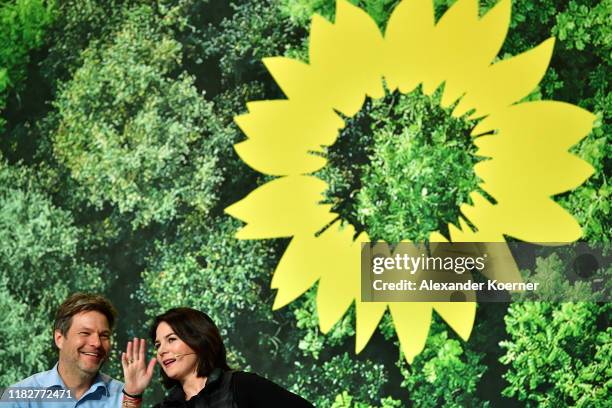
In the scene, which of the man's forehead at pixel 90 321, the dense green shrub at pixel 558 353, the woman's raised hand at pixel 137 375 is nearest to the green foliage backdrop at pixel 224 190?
the dense green shrub at pixel 558 353

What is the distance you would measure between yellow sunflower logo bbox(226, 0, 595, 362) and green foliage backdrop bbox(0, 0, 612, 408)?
0.04m

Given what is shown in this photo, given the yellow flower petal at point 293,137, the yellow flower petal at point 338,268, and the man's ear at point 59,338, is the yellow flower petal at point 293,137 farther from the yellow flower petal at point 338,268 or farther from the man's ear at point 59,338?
the man's ear at point 59,338

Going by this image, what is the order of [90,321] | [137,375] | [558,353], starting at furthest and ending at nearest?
[558,353]
[90,321]
[137,375]

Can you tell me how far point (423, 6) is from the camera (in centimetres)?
355

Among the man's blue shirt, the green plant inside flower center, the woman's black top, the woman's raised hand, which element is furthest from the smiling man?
the green plant inside flower center

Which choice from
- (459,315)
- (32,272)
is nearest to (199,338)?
(459,315)

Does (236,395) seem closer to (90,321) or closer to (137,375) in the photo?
(137,375)

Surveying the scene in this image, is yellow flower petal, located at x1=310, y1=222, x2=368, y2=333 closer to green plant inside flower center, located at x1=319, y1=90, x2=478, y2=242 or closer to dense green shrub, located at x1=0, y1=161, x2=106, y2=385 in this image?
green plant inside flower center, located at x1=319, y1=90, x2=478, y2=242

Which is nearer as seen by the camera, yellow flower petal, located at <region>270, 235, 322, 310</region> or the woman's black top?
the woman's black top

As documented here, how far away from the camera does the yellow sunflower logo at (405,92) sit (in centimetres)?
347

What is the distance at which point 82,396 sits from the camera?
9.09 feet

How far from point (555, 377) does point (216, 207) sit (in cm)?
134

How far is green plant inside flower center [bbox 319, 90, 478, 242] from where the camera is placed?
3.52 metres

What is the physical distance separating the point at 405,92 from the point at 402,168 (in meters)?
0.27
